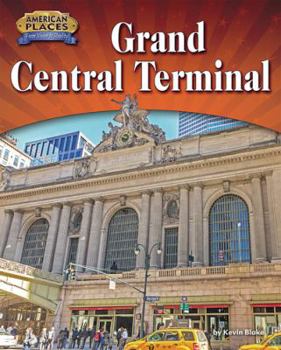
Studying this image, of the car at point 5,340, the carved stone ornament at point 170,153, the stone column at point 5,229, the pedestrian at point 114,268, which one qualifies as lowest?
the car at point 5,340

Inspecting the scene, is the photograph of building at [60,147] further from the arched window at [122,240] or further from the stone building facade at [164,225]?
the arched window at [122,240]

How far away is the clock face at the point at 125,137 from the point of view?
43.3 meters

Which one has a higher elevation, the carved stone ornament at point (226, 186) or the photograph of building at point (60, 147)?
the photograph of building at point (60, 147)

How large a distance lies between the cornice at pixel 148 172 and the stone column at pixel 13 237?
8.62 feet

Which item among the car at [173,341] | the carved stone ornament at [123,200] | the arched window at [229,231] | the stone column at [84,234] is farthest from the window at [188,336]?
the carved stone ornament at [123,200]

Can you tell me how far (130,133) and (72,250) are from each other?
14.5 m

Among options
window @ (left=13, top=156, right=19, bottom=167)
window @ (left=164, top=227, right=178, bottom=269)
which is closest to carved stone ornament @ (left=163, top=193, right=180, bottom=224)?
window @ (left=164, top=227, right=178, bottom=269)

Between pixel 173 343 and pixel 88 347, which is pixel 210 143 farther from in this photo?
pixel 173 343

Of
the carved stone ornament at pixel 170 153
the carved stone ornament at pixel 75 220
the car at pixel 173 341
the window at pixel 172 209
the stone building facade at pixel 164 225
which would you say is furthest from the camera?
the carved stone ornament at pixel 75 220

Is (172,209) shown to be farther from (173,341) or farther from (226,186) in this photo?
(173,341)

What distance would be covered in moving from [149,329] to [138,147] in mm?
19647

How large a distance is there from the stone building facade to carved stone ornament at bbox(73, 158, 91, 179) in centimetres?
16

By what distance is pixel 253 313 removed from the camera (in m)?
26.7

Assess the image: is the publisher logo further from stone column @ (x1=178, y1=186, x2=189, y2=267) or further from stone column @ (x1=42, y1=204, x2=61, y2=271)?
stone column @ (x1=42, y1=204, x2=61, y2=271)
